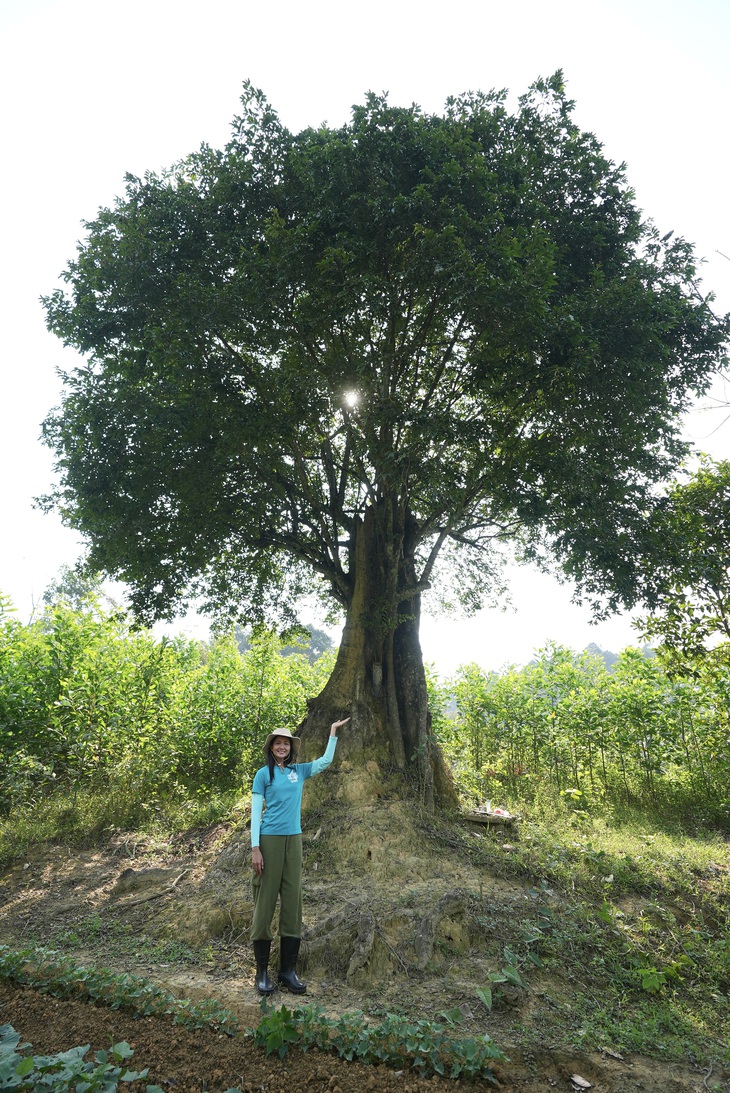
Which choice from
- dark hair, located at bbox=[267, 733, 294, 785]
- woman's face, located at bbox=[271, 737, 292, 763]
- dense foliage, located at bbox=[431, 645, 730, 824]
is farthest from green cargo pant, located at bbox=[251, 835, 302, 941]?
dense foliage, located at bbox=[431, 645, 730, 824]

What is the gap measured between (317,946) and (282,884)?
81cm

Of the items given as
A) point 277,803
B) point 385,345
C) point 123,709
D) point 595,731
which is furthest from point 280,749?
point 595,731

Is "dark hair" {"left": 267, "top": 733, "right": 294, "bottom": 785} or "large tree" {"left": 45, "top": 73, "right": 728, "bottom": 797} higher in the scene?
"large tree" {"left": 45, "top": 73, "right": 728, "bottom": 797}

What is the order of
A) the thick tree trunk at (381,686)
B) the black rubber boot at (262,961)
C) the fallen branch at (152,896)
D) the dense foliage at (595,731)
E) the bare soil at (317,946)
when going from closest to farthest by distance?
1. the bare soil at (317,946)
2. the black rubber boot at (262,961)
3. the fallen branch at (152,896)
4. the thick tree trunk at (381,686)
5. the dense foliage at (595,731)

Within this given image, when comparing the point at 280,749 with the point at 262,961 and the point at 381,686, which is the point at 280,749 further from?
the point at 381,686

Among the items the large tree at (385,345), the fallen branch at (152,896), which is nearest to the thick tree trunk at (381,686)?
the large tree at (385,345)

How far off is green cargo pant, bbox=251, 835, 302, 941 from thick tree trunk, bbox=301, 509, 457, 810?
3259 millimetres

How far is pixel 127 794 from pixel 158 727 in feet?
4.59

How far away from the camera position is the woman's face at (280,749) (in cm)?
483

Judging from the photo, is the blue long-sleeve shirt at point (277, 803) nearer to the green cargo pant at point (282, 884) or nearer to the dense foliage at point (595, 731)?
the green cargo pant at point (282, 884)

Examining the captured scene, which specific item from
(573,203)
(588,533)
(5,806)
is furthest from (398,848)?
(573,203)

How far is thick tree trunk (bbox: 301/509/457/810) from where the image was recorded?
815 centimetres

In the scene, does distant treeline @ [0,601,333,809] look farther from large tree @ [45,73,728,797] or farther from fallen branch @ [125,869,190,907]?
fallen branch @ [125,869,190,907]

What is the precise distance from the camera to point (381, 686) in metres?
8.76
